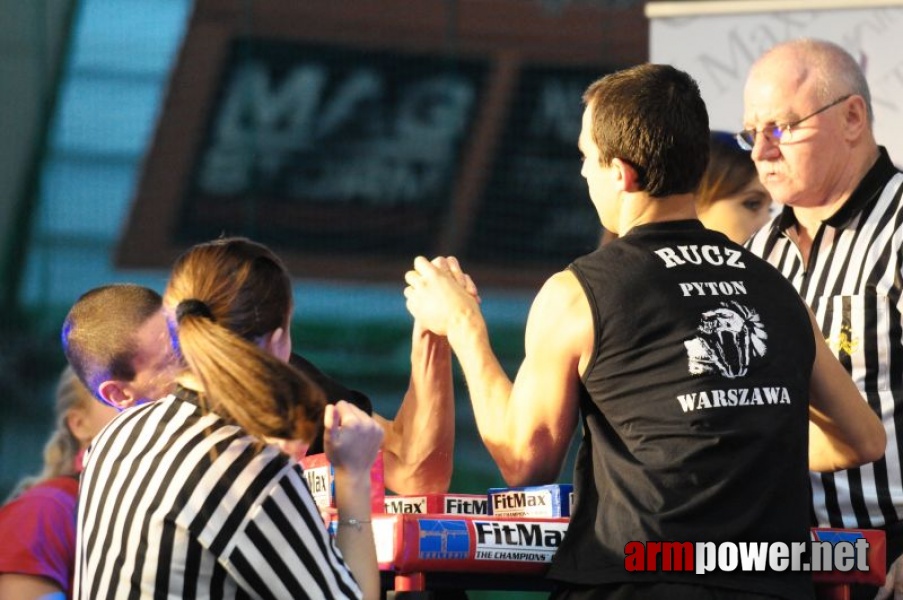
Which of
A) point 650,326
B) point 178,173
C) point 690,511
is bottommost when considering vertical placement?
point 690,511

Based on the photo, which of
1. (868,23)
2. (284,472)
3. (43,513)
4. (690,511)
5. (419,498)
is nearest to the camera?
(284,472)

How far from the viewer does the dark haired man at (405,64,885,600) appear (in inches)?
86.2

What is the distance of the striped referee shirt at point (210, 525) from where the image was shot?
6.55 feet

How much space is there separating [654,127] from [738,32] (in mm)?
2834

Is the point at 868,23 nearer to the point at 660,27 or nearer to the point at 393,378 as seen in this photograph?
the point at 660,27

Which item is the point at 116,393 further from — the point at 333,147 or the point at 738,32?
the point at 333,147

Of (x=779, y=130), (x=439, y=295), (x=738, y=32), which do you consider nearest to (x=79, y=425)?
(x=439, y=295)

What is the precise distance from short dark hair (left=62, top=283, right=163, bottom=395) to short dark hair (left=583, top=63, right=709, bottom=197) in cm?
107

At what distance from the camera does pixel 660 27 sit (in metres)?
5.02

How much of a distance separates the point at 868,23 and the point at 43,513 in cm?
315

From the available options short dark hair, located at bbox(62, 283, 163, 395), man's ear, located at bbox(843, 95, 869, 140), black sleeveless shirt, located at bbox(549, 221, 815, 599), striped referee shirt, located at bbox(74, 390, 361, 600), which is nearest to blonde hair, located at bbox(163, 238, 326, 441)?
striped referee shirt, located at bbox(74, 390, 361, 600)

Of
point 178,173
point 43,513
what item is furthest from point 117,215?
point 43,513

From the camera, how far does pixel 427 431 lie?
2893 mm

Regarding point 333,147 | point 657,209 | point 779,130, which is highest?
point 333,147
